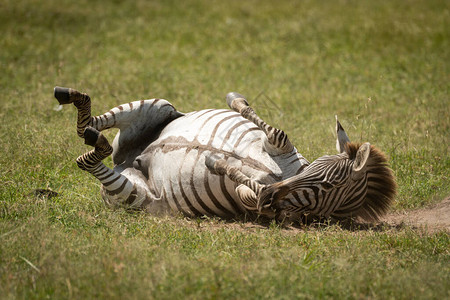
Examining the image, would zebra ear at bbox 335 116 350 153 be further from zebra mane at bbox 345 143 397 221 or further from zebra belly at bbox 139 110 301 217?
zebra belly at bbox 139 110 301 217

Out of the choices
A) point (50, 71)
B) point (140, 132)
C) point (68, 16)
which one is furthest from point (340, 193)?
point (68, 16)

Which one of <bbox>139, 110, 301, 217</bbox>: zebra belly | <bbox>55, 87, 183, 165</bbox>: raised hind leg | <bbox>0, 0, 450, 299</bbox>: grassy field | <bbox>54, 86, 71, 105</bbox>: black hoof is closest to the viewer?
<bbox>0, 0, 450, 299</bbox>: grassy field

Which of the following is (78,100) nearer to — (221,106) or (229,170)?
(229,170)

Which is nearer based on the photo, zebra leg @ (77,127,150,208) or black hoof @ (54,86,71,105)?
zebra leg @ (77,127,150,208)

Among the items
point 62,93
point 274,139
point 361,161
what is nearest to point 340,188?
point 361,161

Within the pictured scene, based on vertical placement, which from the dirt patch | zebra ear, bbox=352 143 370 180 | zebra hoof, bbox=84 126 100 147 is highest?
zebra ear, bbox=352 143 370 180

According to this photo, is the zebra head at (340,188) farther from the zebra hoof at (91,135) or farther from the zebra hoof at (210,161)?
the zebra hoof at (91,135)

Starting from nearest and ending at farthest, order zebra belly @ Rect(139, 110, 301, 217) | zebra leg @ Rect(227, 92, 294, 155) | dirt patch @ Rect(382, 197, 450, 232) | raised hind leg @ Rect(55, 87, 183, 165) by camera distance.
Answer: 1. zebra leg @ Rect(227, 92, 294, 155)
2. zebra belly @ Rect(139, 110, 301, 217)
3. dirt patch @ Rect(382, 197, 450, 232)
4. raised hind leg @ Rect(55, 87, 183, 165)

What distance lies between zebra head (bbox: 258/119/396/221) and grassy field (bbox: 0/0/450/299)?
26 cm

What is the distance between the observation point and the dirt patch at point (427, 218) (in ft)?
18.3

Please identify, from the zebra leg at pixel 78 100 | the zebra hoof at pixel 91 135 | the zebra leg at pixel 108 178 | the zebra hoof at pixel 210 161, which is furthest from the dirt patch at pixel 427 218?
the zebra leg at pixel 78 100

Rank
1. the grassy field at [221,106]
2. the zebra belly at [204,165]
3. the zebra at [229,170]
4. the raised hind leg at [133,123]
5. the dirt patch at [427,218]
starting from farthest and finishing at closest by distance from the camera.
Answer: the raised hind leg at [133,123] → the dirt patch at [427,218] → the zebra belly at [204,165] → the zebra at [229,170] → the grassy field at [221,106]

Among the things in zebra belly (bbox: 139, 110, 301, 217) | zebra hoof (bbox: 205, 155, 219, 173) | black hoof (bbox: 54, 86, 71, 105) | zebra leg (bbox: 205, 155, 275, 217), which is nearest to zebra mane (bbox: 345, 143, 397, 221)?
zebra belly (bbox: 139, 110, 301, 217)

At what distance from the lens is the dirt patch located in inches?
220
